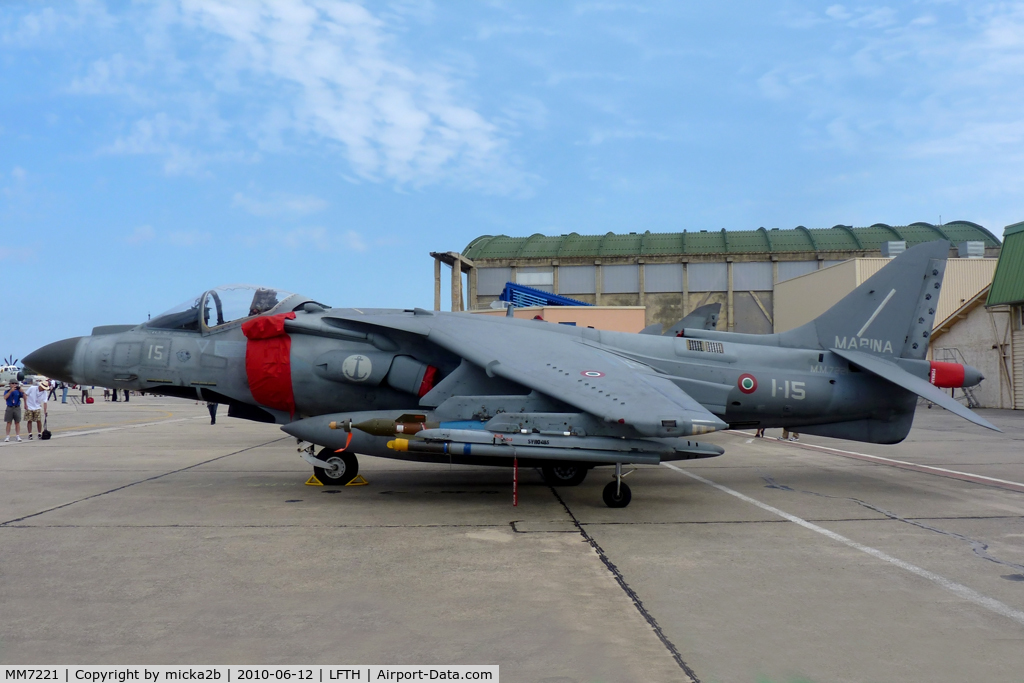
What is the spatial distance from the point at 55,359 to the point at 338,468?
4.47 m

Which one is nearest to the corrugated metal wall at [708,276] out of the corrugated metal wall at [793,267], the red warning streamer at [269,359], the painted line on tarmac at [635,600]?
the corrugated metal wall at [793,267]

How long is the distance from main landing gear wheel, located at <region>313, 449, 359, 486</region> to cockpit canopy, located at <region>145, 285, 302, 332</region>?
2.24 metres

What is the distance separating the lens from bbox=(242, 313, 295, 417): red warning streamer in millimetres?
9438

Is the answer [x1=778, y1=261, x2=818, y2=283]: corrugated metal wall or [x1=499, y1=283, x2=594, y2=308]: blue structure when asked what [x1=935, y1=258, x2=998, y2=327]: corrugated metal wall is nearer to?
[x1=778, y1=261, x2=818, y2=283]: corrugated metal wall

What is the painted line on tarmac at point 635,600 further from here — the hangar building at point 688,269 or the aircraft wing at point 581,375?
the hangar building at point 688,269

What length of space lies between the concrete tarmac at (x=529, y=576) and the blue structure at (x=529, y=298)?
22941 mm

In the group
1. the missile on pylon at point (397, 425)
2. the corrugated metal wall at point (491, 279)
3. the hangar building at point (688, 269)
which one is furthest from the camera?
the corrugated metal wall at point (491, 279)

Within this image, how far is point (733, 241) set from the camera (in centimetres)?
5359

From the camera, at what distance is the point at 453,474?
11281 mm

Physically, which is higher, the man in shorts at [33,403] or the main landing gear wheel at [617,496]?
the man in shorts at [33,403]

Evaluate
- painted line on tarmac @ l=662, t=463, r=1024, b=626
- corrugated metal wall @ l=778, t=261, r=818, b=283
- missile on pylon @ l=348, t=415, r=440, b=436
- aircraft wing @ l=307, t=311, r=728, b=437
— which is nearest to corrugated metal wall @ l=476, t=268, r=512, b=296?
corrugated metal wall @ l=778, t=261, r=818, b=283

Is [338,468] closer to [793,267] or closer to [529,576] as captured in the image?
[529,576]

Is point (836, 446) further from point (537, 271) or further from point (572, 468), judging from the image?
A: point (537, 271)

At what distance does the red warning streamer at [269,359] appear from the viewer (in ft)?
31.0
